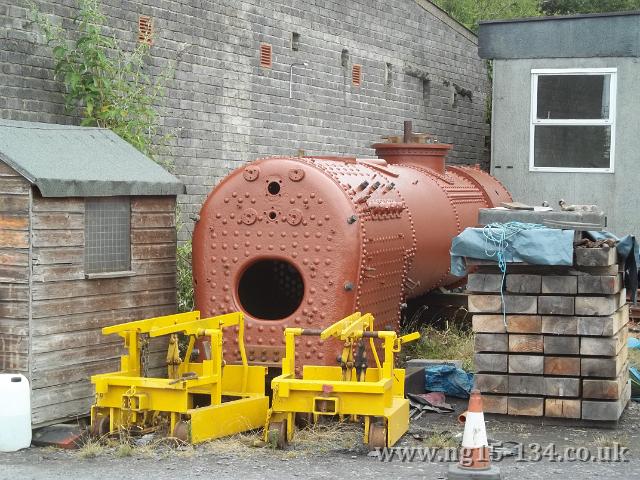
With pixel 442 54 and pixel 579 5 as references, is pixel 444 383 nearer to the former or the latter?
pixel 442 54

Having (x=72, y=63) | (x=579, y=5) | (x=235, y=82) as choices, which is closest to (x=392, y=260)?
(x=72, y=63)

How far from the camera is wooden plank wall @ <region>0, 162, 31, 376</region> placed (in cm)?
774

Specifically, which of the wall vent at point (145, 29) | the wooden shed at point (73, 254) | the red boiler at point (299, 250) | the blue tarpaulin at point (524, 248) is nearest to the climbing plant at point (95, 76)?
the wall vent at point (145, 29)

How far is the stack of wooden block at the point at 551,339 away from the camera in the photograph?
8242 millimetres

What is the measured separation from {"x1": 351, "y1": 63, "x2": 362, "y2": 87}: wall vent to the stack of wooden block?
351 inches

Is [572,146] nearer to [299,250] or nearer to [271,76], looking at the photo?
[271,76]

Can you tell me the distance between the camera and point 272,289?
9.66 m

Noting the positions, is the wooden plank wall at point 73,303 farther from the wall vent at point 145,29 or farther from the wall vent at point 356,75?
the wall vent at point 356,75

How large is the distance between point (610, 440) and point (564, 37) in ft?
29.3

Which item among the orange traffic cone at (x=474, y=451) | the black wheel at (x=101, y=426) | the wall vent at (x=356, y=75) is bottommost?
the black wheel at (x=101, y=426)

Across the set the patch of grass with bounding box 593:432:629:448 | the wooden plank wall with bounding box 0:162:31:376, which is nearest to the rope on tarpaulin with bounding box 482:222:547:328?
the patch of grass with bounding box 593:432:629:448

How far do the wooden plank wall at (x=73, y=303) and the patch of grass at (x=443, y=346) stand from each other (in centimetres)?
325

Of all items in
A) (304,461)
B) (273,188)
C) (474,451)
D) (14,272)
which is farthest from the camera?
(273,188)

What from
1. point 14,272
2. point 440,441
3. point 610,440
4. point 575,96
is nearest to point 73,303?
point 14,272
